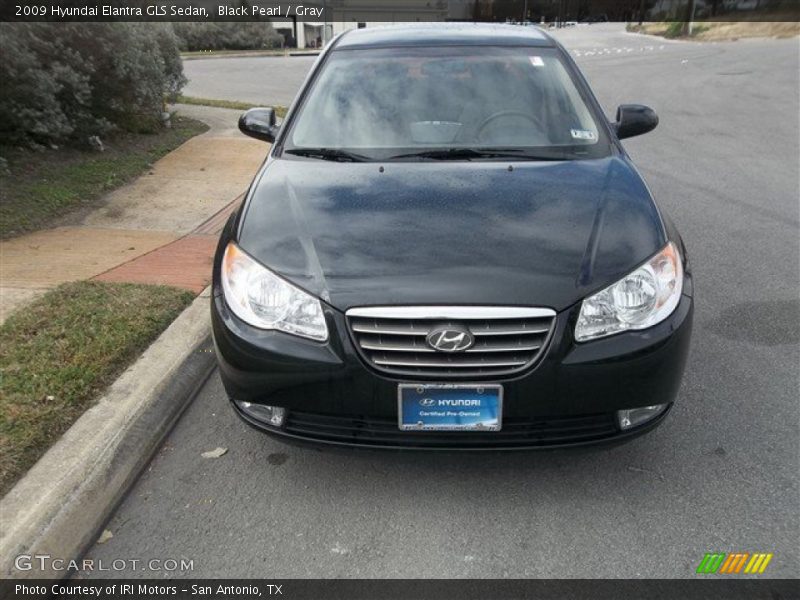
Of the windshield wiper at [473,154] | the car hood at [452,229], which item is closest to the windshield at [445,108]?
the windshield wiper at [473,154]

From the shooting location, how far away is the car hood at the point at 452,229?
2.46 metres

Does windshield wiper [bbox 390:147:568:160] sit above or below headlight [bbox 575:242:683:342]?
above

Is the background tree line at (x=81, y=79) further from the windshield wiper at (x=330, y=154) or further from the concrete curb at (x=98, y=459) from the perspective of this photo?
the windshield wiper at (x=330, y=154)

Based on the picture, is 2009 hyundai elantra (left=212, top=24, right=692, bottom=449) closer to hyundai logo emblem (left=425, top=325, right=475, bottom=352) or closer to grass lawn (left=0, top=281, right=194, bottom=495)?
hyundai logo emblem (left=425, top=325, right=475, bottom=352)

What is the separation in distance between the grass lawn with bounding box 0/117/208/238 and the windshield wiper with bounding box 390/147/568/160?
3.72 meters

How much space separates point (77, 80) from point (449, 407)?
6318 millimetres

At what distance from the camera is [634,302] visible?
8.25ft

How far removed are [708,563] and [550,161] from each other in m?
1.82

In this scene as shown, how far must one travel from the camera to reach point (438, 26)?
14.6ft

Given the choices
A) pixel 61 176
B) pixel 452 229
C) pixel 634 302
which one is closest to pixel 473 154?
pixel 452 229

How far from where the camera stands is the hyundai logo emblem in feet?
7.80

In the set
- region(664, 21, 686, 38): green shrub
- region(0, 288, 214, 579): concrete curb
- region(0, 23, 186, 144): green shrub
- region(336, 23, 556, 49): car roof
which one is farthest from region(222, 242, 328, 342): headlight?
region(664, 21, 686, 38): green shrub


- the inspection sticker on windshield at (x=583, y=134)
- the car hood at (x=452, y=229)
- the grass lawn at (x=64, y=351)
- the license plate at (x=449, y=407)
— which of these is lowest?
the grass lawn at (x=64, y=351)

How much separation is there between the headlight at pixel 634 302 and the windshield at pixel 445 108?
93 cm
